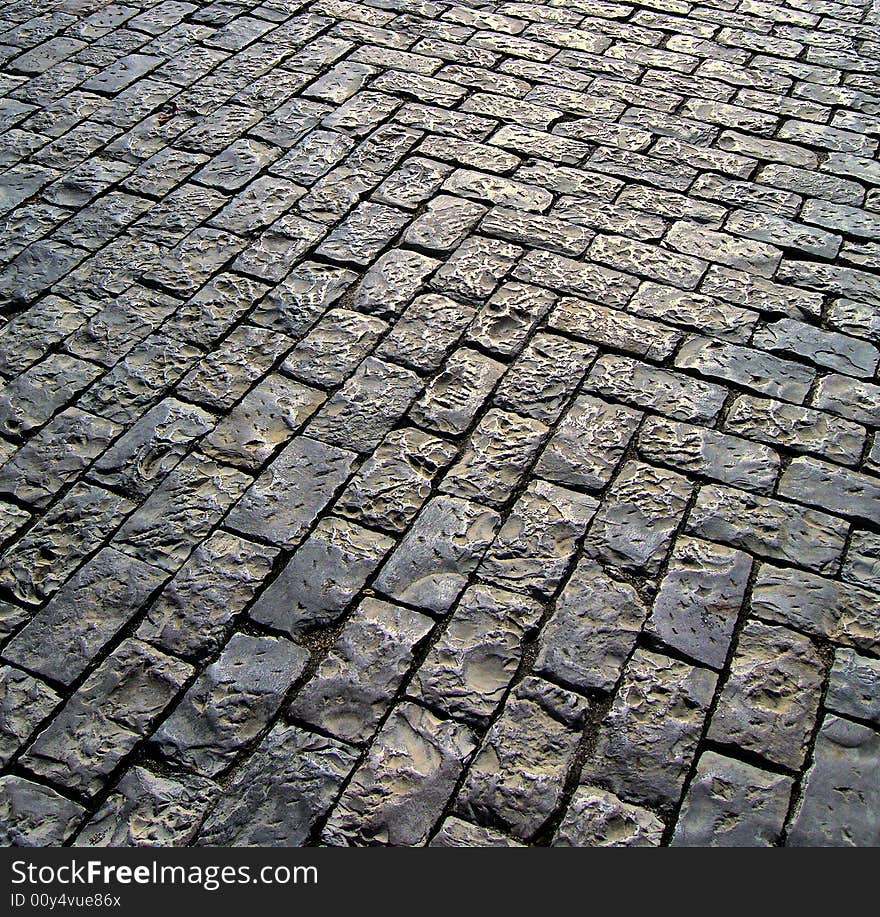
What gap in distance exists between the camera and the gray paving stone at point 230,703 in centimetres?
334

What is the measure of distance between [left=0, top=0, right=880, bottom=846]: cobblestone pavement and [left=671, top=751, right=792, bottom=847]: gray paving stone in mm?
11

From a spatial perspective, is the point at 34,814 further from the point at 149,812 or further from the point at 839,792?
the point at 839,792

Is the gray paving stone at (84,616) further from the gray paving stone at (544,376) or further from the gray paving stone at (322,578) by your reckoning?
the gray paving stone at (544,376)

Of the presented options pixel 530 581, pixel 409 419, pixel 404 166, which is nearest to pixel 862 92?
pixel 404 166

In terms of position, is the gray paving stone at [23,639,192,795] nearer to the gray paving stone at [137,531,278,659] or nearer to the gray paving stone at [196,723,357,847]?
the gray paving stone at [137,531,278,659]

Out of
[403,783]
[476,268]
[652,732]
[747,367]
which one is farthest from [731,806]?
[476,268]

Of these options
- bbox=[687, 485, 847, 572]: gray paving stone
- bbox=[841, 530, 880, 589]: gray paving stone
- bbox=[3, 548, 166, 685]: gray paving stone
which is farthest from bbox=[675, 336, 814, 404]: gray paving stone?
bbox=[3, 548, 166, 685]: gray paving stone

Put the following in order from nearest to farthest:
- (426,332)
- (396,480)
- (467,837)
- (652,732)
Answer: (467,837) < (652,732) < (396,480) < (426,332)

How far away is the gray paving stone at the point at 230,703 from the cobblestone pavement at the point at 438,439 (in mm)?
15

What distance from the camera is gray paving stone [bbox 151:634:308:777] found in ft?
11.0

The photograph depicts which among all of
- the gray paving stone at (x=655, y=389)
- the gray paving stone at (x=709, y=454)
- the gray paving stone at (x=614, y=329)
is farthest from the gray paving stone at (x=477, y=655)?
the gray paving stone at (x=614, y=329)

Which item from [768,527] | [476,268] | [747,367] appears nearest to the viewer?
[768,527]

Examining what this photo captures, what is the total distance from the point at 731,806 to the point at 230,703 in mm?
1776

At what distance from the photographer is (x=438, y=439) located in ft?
14.2
